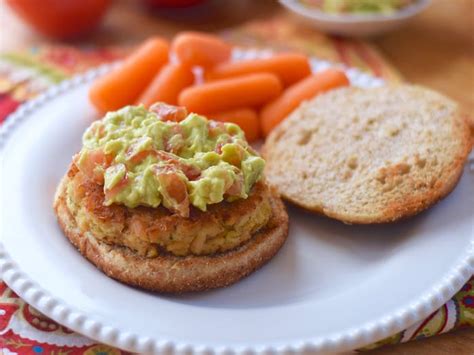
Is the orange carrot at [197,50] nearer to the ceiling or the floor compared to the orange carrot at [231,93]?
nearer to the ceiling

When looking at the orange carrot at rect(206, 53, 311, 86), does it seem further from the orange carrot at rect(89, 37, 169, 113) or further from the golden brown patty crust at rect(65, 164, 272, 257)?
A: the golden brown patty crust at rect(65, 164, 272, 257)

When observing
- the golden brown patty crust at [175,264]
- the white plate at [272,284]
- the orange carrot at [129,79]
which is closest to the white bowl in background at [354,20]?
the orange carrot at [129,79]

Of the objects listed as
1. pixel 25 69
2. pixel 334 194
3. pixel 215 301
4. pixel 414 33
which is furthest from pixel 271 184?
pixel 414 33

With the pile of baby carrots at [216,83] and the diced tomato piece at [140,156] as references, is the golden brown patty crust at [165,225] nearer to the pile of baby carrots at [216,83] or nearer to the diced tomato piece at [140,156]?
the diced tomato piece at [140,156]

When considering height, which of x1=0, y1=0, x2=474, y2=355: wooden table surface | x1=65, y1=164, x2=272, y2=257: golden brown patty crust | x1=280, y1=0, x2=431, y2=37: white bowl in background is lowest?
x1=0, y1=0, x2=474, y2=355: wooden table surface

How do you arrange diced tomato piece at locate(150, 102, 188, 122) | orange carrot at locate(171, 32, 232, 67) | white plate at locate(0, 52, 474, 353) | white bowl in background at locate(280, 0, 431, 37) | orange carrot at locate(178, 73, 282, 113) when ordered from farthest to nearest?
white bowl in background at locate(280, 0, 431, 37)
orange carrot at locate(171, 32, 232, 67)
orange carrot at locate(178, 73, 282, 113)
diced tomato piece at locate(150, 102, 188, 122)
white plate at locate(0, 52, 474, 353)

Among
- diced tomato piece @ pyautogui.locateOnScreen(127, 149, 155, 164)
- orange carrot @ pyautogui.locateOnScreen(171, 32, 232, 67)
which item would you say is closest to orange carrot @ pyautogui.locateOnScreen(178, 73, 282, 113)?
orange carrot @ pyautogui.locateOnScreen(171, 32, 232, 67)

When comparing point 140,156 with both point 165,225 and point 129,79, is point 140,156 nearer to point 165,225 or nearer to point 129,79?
point 165,225

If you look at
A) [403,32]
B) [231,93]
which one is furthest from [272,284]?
[403,32]
